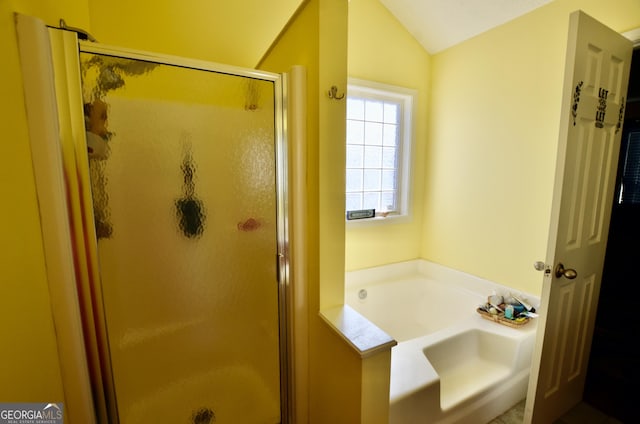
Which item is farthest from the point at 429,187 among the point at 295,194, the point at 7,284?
the point at 7,284

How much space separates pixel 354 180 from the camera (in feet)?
7.93

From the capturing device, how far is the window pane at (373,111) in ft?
7.83

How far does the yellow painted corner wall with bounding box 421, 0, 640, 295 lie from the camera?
1791 millimetres

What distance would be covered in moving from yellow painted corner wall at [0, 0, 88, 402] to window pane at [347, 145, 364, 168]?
192 cm

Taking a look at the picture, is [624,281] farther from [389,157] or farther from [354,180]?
[354,180]

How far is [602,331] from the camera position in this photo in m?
2.48

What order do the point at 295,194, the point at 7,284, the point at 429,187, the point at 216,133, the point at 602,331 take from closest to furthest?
the point at 7,284 → the point at 216,133 → the point at 295,194 → the point at 602,331 → the point at 429,187

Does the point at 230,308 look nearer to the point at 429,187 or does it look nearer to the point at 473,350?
the point at 473,350

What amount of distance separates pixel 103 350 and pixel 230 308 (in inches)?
19.9

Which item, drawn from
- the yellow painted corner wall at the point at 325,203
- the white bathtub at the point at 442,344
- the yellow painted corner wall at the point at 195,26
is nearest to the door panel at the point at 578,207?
the white bathtub at the point at 442,344

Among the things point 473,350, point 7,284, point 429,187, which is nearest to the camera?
point 7,284

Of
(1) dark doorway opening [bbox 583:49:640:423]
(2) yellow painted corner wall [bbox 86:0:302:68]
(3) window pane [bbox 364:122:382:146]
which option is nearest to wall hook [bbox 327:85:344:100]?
(2) yellow painted corner wall [bbox 86:0:302:68]

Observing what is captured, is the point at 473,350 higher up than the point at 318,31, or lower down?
lower down

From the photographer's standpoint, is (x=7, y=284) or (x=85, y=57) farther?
(x=85, y=57)
